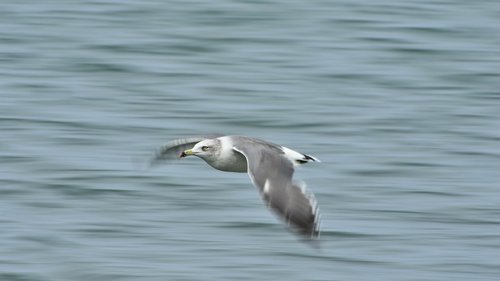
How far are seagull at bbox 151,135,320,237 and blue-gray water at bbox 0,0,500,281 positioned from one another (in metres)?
0.87

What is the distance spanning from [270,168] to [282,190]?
0.30 metres

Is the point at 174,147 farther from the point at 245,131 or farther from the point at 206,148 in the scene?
the point at 245,131

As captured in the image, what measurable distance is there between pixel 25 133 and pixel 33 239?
2.45 m

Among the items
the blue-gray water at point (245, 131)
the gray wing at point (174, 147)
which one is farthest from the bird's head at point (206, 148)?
the blue-gray water at point (245, 131)

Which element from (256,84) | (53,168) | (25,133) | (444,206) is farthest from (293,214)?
(256,84)

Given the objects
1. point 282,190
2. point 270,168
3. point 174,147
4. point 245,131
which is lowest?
point 282,190

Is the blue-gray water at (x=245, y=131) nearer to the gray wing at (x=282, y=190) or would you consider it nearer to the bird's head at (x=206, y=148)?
the bird's head at (x=206, y=148)

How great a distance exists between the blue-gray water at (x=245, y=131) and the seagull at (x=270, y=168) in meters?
0.87

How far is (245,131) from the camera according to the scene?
11.4 metres

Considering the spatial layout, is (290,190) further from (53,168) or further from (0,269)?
(53,168)

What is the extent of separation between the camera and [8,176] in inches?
410

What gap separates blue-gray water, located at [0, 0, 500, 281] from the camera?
29.3 ft

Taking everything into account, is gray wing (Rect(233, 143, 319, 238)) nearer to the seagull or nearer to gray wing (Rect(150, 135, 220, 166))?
the seagull

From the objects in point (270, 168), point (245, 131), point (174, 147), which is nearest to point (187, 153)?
point (174, 147)
